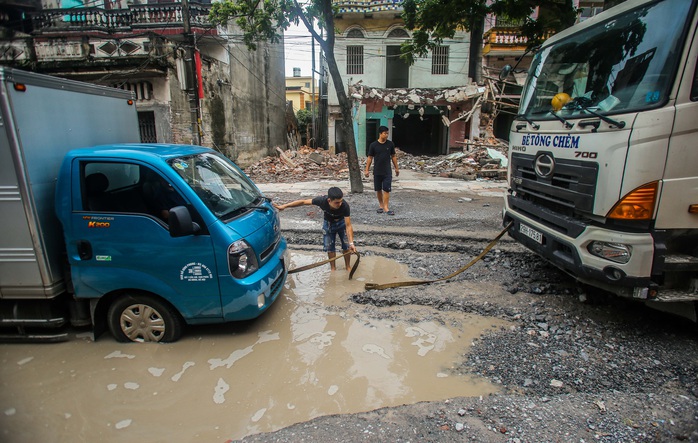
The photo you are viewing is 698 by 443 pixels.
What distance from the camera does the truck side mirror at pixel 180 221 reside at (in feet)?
10.2

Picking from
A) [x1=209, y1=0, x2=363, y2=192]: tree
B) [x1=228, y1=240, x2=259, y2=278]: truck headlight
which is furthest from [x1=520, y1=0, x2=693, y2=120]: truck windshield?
[x1=209, y1=0, x2=363, y2=192]: tree

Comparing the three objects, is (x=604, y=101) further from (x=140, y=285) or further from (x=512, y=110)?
(x=512, y=110)

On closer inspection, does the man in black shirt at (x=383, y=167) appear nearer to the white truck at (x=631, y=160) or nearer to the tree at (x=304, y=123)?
the white truck at (x=631, y=160)

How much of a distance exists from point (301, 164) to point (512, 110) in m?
11.2

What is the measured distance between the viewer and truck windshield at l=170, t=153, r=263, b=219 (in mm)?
3505

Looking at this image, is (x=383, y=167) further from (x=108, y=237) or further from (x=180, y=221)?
(x=108, y=237)

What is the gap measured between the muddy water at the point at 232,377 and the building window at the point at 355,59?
19066 mm

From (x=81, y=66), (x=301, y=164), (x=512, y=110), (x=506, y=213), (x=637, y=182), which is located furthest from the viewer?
(x=512, y=110)

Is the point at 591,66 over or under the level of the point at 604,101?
over

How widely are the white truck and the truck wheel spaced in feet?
12.2

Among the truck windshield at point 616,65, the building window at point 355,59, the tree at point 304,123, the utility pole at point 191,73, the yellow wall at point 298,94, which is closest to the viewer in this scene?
the truck windshield at point 616,65

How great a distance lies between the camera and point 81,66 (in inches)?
507

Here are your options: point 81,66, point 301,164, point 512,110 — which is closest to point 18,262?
point 81,66

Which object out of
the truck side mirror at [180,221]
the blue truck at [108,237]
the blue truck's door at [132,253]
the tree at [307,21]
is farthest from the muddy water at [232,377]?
the tree at [307,21]
